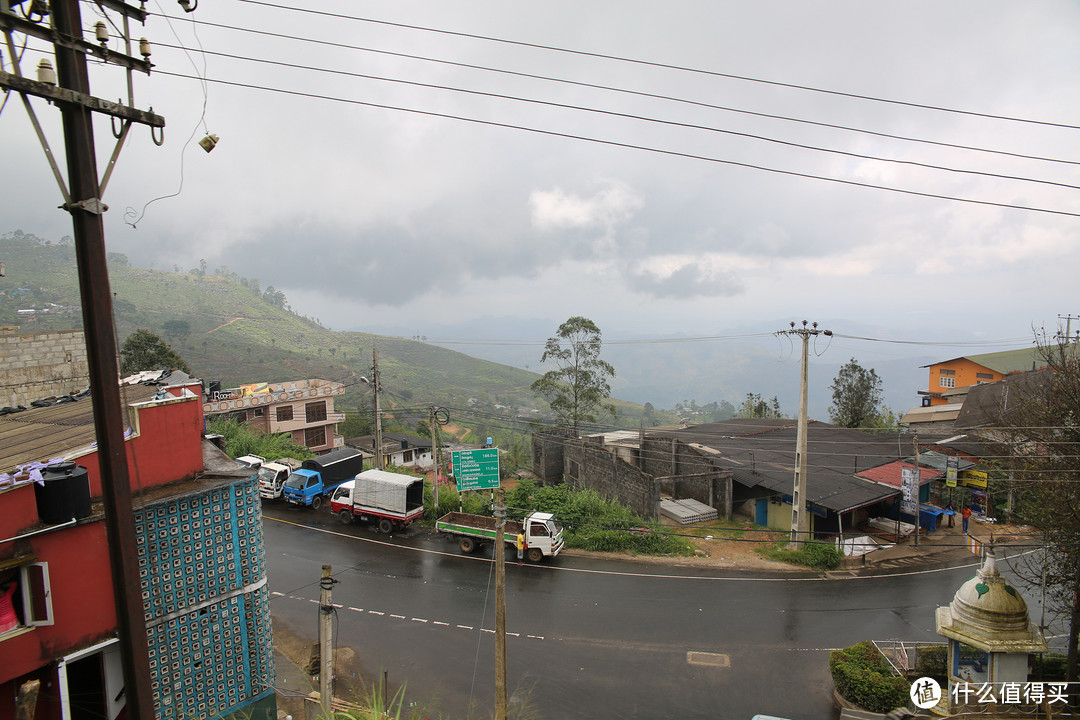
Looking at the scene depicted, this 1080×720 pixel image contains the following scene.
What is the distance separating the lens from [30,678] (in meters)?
8.23

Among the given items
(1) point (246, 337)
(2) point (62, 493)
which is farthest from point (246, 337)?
(2) point (62, 493)

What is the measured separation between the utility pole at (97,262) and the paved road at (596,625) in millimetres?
9594

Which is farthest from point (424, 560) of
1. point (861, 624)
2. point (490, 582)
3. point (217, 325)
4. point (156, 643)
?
point (217, 325)

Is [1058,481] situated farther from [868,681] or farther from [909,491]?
[909,491]

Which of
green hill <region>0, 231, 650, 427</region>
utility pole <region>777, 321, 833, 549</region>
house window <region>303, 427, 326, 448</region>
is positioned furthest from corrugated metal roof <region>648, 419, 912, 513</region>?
house window <region>303, 427, 326, 448</region>

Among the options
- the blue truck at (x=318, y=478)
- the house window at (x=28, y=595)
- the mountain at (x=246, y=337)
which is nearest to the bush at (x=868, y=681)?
the house window at (x=28, y=595)

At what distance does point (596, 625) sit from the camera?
16.8 m

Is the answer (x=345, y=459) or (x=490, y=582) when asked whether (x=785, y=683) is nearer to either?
(x=490, y=582)

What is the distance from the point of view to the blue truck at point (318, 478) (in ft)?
89.8

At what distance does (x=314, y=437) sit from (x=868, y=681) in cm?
4397

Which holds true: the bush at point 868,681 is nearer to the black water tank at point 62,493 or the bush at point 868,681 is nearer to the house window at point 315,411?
the black water tank at point 62,493

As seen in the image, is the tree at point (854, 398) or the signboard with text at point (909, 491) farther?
the tree at point (854, 398)

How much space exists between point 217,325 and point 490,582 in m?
121

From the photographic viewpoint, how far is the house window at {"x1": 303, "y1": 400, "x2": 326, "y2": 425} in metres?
45.9
